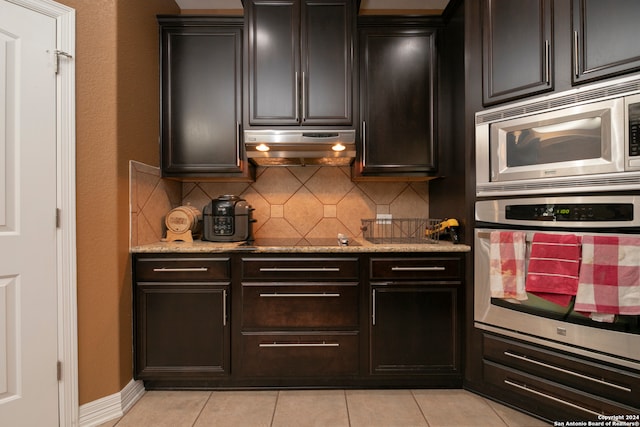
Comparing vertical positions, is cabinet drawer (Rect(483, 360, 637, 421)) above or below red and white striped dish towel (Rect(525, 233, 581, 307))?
below

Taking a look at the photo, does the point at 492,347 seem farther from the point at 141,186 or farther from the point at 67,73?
the point at 67,73

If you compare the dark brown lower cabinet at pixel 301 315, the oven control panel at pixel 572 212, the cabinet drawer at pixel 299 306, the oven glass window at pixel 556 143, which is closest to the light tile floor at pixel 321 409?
the dark brown lower cabinet at pixel 301 315

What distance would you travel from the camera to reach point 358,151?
2174 millimetres

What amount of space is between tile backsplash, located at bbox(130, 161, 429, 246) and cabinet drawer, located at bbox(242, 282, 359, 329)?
0.73 m

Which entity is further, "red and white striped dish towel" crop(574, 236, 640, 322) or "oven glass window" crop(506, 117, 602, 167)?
"oven glass window" crop(506, 117, 602, 167)

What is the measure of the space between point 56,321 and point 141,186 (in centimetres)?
86

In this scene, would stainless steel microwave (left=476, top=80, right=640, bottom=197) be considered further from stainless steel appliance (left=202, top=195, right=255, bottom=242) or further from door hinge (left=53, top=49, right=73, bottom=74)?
door hinge (left=53, top=49, right=73, bottom=74)

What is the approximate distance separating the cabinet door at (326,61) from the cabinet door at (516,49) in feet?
2.79

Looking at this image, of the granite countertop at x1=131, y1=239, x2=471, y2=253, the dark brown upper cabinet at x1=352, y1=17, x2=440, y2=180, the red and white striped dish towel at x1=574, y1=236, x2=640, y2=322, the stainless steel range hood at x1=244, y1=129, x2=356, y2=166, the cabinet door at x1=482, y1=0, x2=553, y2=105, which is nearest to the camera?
the red and white striped dish towel at x1=574, y1=236, x2=640, y2=322

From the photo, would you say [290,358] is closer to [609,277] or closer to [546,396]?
[546,396]

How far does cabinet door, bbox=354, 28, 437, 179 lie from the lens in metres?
2.14

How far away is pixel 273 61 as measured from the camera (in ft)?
6.87

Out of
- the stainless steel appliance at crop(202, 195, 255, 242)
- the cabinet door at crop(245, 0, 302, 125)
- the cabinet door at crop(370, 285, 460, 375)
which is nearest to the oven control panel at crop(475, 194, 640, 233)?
the cabinet door at crop(370, 285, 460, 375)

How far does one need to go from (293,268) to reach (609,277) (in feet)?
5.13
